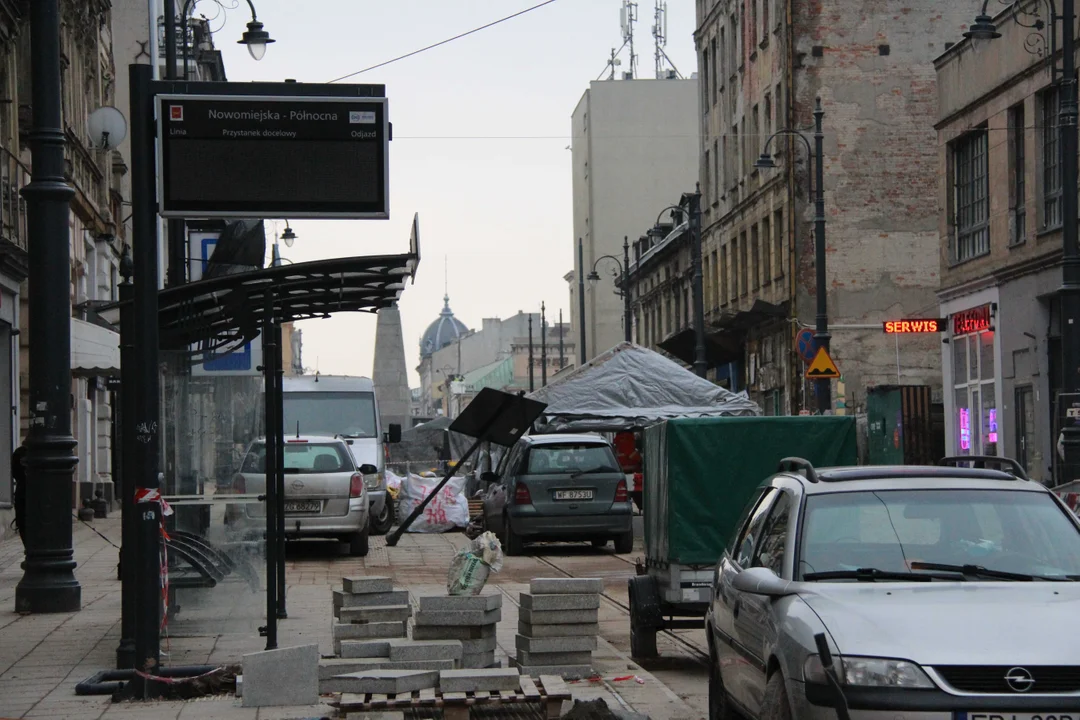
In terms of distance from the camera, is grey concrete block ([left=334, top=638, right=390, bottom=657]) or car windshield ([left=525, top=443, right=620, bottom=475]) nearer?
grey concrete block ([left=334, top=638, right=390, bottom=657])

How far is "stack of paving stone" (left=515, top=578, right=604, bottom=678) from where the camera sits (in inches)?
450

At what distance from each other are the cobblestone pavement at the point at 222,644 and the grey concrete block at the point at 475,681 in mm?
667

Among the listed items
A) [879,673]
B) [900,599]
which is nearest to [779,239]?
[900,599]

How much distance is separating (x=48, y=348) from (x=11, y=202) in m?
10.4

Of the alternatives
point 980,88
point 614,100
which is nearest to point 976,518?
point 980,88

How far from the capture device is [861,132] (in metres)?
47.7

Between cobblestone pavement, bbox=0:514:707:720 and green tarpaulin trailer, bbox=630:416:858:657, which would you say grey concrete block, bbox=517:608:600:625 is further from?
green tarpaulin trailer, bbox=630:416:858:657

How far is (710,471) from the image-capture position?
1366cm

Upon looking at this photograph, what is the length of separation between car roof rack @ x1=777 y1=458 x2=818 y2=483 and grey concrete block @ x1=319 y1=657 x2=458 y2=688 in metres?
2.64

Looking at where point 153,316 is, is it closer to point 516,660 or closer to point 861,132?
point 516,660

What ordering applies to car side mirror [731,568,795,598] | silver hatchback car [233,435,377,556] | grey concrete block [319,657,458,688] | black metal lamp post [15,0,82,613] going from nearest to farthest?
car side mirror [731,568,795,598]
grey concrete block [319,657,458,688]
black metal lamp post [15,0,82,613]
silver hatchback car [233,435,377,556]

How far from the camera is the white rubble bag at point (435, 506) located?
31.3 meters

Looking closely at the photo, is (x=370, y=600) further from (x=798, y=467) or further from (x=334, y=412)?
(x=334, y=412)

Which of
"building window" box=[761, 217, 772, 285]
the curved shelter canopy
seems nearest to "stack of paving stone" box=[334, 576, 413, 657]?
the curved shelter canopy
